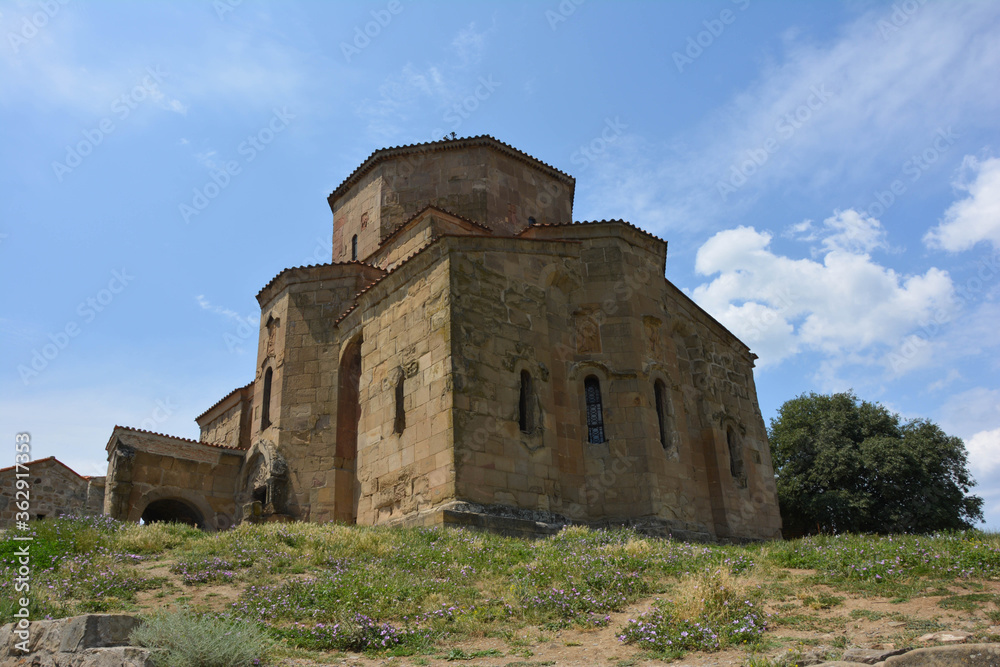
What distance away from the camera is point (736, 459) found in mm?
18484

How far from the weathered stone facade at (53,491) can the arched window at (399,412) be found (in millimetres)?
11976

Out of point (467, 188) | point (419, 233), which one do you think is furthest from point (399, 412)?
point (467, 188)

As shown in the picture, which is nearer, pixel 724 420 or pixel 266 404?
pixel 724 420

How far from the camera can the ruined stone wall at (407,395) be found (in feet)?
45.3

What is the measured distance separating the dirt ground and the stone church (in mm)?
5398

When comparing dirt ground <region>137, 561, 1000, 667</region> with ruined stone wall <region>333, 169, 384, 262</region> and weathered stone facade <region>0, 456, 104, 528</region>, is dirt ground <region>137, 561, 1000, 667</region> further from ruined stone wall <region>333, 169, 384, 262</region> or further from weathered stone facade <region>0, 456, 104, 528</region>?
weathered stone facade <region>0, 456, 104, 528</region>

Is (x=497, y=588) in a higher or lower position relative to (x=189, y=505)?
lower

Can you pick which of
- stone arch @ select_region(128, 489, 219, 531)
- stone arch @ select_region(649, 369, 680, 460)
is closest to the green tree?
stone arch @ select_region(649, 369, 680, 460)

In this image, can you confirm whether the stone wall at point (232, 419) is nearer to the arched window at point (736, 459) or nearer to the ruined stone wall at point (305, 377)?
the ruined stone wall at point (305, 377)

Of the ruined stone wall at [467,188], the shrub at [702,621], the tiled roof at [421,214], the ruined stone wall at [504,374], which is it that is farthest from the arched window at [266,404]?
the shrub at [702,621]

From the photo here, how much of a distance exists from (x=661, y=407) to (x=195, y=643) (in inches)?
459

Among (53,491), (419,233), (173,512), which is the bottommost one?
(173,512)

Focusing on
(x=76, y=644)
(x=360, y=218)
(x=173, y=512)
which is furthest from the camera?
(x=360, y=218)

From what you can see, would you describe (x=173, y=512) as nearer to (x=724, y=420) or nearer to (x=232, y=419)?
(x=232, y=419)
